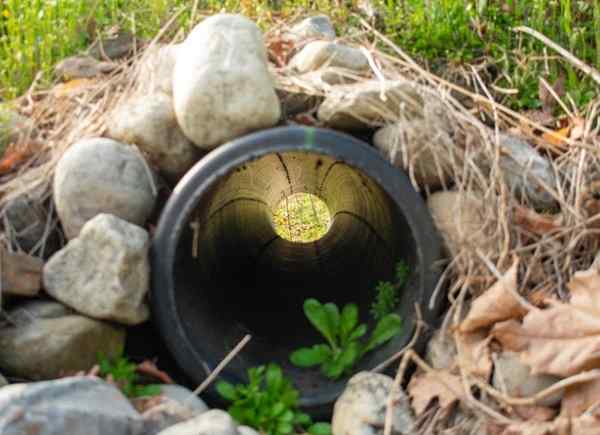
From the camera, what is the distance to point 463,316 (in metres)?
3.24

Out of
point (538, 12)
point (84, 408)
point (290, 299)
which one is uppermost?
point (538, 12)

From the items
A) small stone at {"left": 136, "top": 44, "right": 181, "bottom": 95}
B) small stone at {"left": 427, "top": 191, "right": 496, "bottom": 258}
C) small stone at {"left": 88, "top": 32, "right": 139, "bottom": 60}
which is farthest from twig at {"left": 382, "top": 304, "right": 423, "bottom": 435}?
small stone at {"left": 88, "top": 32, "right": 139, "bottom": 60}

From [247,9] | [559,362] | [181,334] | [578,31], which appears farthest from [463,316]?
[247,9]

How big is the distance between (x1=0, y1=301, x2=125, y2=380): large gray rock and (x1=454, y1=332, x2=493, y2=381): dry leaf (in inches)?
Answer: 49.1

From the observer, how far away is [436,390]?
304cm

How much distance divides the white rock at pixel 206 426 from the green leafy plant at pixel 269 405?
0.38 m

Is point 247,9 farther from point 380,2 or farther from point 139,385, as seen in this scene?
point 139,385

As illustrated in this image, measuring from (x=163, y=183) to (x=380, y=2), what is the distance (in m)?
2.00

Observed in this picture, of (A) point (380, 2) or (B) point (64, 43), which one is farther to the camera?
(A) point (380, 2)

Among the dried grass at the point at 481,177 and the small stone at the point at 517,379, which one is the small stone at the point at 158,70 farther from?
the small stone at the point at 517,379

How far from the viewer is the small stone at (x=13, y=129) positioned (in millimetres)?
3754

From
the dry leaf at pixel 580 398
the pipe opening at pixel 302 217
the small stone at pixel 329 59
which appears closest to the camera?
the dry leaf at pixel 580 398

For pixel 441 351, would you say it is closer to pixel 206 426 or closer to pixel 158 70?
pixel 206 426

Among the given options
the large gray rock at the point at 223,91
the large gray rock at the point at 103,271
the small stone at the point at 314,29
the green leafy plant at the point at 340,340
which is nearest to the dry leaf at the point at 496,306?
the green leafy plant at the point at 340,340
